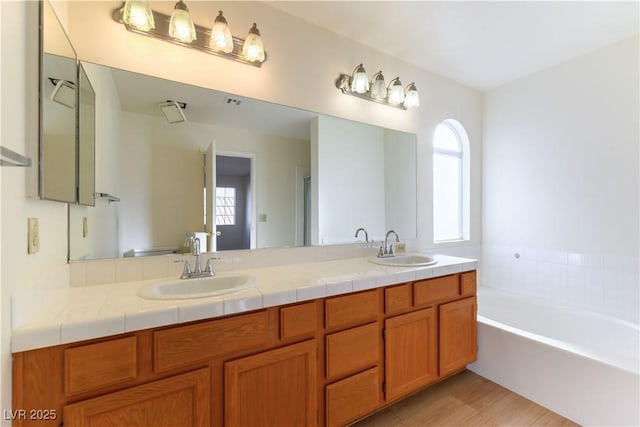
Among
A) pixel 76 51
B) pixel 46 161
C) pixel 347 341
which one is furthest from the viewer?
pixel 347 341

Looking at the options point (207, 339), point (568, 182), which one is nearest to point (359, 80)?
point (207, 339)

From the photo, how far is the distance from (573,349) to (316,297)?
1626mm

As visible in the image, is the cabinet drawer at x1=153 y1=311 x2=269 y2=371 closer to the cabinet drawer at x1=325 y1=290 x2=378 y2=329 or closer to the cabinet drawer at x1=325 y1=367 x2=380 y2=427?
the cabinet drawer at x1=325 y1=290 x2=378 y2=329

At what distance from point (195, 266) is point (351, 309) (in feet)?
2.86

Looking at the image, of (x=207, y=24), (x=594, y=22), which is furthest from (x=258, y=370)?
(x=594, y=22)

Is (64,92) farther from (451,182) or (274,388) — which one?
(451,182)

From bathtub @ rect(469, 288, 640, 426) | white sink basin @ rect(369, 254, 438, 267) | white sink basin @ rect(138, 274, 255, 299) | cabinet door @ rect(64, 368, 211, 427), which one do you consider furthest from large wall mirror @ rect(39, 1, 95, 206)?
bathtub @ rect(469, 288, 640, 426)

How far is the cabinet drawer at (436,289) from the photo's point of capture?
1.71m

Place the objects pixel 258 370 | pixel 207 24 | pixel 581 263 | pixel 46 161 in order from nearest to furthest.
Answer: pixel 46 161 < pixel 258 370 < pixel 207 24 < pixel 581 263

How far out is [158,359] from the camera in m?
0.98

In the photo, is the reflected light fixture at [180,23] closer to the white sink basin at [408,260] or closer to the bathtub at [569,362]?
the white sink basin at [408,260]

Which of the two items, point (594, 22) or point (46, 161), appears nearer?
point (46, 161)

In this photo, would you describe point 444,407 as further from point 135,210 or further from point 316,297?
point 135,210

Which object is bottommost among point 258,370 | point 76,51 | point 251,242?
point 258,370
